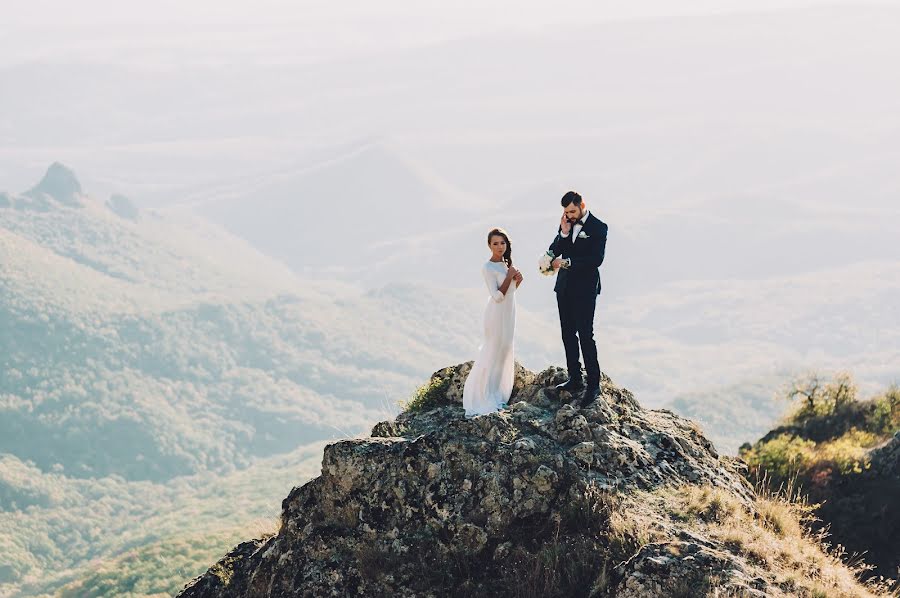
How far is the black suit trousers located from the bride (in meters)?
1.30

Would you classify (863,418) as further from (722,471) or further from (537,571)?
(537,571)

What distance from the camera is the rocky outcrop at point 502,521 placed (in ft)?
42.8

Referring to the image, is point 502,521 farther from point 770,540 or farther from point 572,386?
point 572,386

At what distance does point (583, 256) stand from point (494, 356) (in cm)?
277

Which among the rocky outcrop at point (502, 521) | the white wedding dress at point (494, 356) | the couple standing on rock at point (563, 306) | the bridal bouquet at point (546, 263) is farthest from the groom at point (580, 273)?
the white wedding dress at point (494, 356)

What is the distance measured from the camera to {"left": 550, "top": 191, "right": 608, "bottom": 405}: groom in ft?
55.7

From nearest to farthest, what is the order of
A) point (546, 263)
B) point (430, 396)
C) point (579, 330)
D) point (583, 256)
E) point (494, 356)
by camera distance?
point (546, 263)
point (583, 256)
point (579, 330)
point (494, 356)
point (430, 396)

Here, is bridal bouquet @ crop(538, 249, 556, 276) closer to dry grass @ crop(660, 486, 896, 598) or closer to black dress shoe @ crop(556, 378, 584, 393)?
black dress shoe @ crop(556, 378, 584, 393)

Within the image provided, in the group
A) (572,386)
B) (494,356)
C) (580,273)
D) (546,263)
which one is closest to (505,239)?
(546,263)

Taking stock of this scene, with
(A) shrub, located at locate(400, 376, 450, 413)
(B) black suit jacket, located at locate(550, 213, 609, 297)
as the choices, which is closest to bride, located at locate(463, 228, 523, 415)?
(B) black suit jacket, located at locate(550, 213, 609, 297)

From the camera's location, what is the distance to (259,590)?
49.1 feet

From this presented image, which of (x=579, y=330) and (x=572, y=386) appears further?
(x=572, y=386)

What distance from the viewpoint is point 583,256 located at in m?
17.1

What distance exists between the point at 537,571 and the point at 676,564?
1910mm
